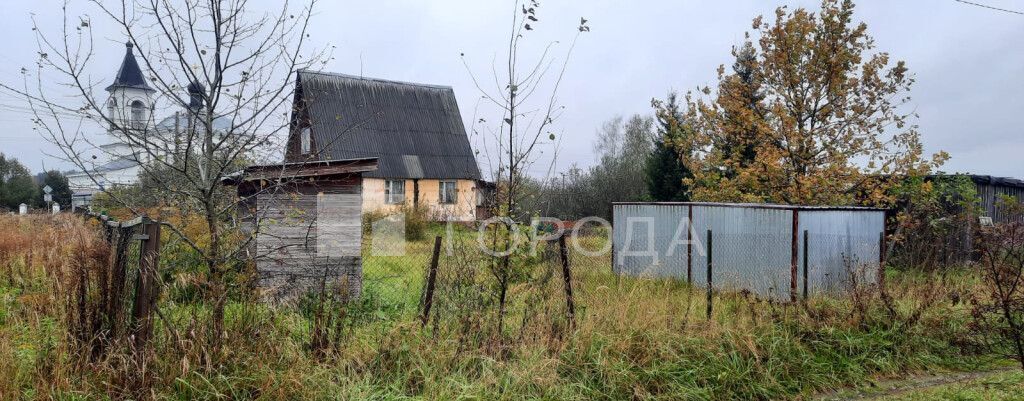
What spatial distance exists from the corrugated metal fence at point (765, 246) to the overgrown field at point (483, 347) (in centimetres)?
121

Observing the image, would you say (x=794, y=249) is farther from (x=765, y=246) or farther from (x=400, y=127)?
(x=400, y=127)

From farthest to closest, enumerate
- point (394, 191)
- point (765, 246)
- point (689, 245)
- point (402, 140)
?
point (402, 140), point (394, 191), point (689, 245), point (765, 246)

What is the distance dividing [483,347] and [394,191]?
20.4 meters

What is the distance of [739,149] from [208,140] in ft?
36.5

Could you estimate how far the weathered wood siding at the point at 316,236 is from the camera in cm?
679

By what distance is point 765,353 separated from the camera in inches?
215

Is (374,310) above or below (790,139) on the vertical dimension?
below

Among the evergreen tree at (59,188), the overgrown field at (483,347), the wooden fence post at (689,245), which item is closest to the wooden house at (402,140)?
the wooden fence post at (689,245)

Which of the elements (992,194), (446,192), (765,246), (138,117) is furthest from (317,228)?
(446,192)

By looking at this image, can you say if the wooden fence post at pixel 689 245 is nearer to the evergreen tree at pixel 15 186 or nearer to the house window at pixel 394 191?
the house window at pixel 394 191

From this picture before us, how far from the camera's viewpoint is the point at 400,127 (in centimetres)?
2562

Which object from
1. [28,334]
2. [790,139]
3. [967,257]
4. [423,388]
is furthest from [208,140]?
[967,257]

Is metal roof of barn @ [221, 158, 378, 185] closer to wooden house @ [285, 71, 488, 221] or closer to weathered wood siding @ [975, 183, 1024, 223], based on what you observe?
weathered wood siding @ [975, 183, 1024, 223]

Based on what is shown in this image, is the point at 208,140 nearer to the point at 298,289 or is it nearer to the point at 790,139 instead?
the point at 298,289
